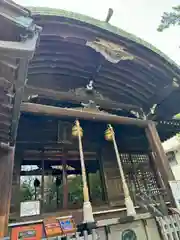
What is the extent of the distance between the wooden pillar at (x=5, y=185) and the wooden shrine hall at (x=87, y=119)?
0.07 ft

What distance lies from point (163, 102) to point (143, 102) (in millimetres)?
788

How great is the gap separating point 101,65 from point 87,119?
1.86 m

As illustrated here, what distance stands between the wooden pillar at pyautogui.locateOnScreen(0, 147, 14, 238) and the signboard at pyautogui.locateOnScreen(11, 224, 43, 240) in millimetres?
761

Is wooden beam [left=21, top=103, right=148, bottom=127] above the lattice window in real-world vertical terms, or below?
above

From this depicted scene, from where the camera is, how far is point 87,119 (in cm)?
607

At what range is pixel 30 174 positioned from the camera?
7.37 meters

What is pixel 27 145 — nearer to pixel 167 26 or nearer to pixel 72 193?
pixel 72 193

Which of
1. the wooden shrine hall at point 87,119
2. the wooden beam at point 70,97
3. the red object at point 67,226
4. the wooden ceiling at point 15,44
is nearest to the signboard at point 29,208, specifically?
the wooden shrine hall at point 87,119

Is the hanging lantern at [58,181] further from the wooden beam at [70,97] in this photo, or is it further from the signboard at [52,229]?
the signboard at [52,229]

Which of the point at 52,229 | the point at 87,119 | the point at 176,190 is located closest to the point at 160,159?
the point at 176,190

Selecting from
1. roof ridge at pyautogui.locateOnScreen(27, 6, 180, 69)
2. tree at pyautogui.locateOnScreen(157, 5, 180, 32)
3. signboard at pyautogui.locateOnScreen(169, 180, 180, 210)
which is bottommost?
signboard at pyautogui.locateOnScreen(169, 180, 180, 210)

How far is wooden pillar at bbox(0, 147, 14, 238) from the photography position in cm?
423

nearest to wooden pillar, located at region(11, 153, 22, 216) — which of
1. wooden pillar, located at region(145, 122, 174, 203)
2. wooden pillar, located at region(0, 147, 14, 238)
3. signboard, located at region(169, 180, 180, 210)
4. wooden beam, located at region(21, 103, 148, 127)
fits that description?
wooden pillar, located at region(0, 147, 14, 238)

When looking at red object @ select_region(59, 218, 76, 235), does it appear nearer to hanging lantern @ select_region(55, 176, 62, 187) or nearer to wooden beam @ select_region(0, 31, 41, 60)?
wooden beam @ select_region(0, 31, 41, 60)
